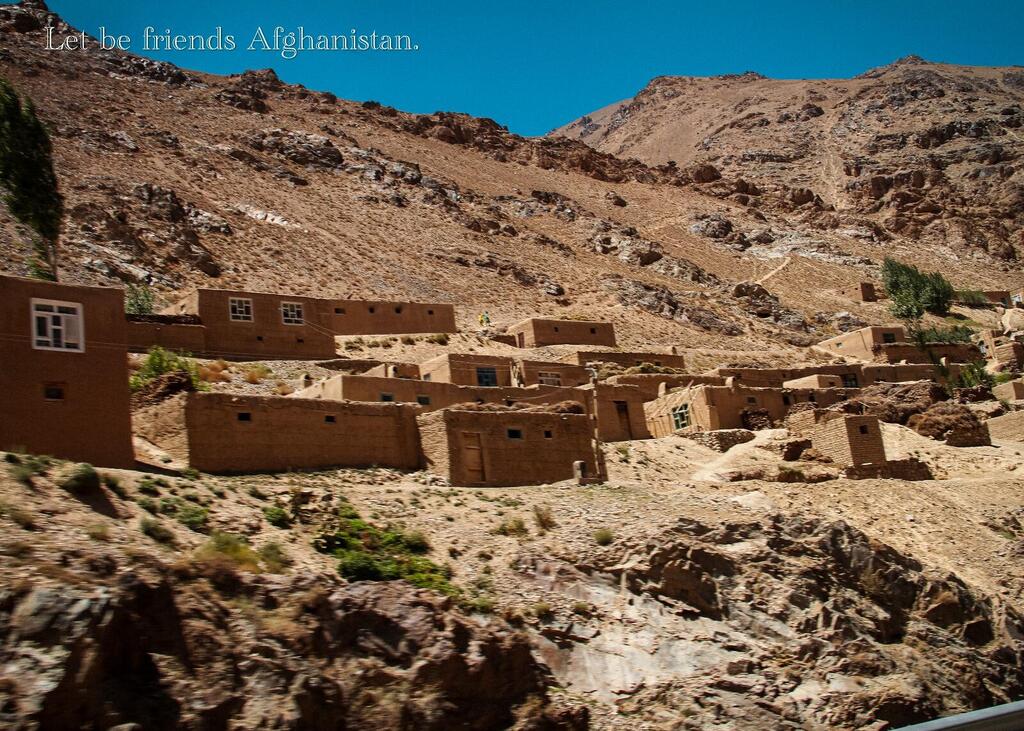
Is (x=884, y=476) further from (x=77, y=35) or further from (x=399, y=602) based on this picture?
(x=77, y=35)

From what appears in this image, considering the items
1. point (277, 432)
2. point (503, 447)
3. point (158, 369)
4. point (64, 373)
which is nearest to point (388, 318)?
point (158, 369)

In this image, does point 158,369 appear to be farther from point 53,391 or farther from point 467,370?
point 467,370

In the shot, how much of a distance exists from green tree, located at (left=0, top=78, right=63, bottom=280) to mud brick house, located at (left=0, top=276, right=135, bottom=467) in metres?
17.4

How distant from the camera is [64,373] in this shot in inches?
760

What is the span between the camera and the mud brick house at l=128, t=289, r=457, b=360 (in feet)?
112

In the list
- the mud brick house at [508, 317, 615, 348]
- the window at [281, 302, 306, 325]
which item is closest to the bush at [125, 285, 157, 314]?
the window at [281, 302, 306, 325]

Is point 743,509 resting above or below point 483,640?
above

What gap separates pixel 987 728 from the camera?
6.43m

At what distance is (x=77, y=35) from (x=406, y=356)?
6037cm

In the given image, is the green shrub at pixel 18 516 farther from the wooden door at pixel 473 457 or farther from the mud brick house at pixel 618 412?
the mud brick house at pixel 618 412

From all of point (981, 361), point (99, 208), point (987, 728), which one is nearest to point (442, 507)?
point (987, 728)

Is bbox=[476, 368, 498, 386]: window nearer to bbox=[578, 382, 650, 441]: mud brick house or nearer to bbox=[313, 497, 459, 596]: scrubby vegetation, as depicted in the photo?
bbox=[578, 382, 650, 441]: mud brick house

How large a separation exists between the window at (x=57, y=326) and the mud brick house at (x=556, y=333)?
27489 millimetres

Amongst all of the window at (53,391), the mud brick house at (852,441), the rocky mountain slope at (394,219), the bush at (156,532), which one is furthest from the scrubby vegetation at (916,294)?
the bush at (156,532)
